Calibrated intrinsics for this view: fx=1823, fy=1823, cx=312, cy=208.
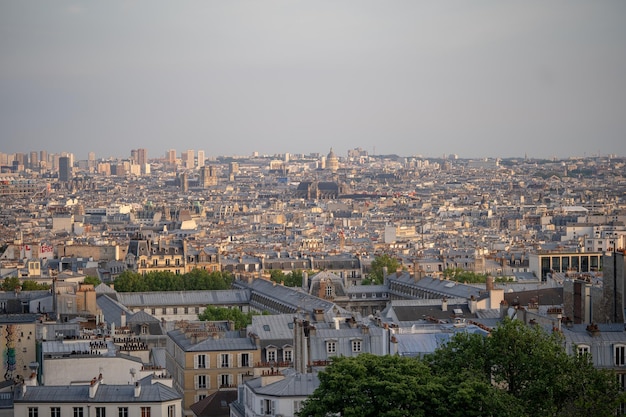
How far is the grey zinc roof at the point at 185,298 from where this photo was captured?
2469 inches

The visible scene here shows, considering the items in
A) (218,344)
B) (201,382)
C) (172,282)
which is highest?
(218,344)

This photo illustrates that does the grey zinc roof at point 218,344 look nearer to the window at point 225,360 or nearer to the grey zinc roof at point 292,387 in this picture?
the window at point 225,360

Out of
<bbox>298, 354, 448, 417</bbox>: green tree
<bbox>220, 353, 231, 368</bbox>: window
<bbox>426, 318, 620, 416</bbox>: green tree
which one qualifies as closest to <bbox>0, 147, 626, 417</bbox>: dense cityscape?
<bbox>220, 353, 231, 368</bbox>: window

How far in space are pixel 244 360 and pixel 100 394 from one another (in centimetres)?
991

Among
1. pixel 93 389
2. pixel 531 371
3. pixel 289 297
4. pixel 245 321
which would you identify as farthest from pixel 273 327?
pixel 289 297

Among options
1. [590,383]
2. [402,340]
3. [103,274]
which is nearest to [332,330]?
[402,340]

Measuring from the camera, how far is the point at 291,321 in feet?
136

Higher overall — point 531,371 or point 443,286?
point 531,371

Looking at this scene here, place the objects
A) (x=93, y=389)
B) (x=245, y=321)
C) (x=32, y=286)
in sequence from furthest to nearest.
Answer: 1. (x=32, y=286)
2. (x=245, y=321)
3. (x=93, y=389)

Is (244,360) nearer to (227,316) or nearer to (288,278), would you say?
(227,316)

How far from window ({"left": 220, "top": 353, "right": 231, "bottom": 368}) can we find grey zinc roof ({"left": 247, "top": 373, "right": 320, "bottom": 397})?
8188 mm

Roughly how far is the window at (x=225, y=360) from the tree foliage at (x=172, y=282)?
33159 millimetres

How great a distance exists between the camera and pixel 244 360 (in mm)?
38531

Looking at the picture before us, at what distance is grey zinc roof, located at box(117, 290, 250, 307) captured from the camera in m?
62.7
